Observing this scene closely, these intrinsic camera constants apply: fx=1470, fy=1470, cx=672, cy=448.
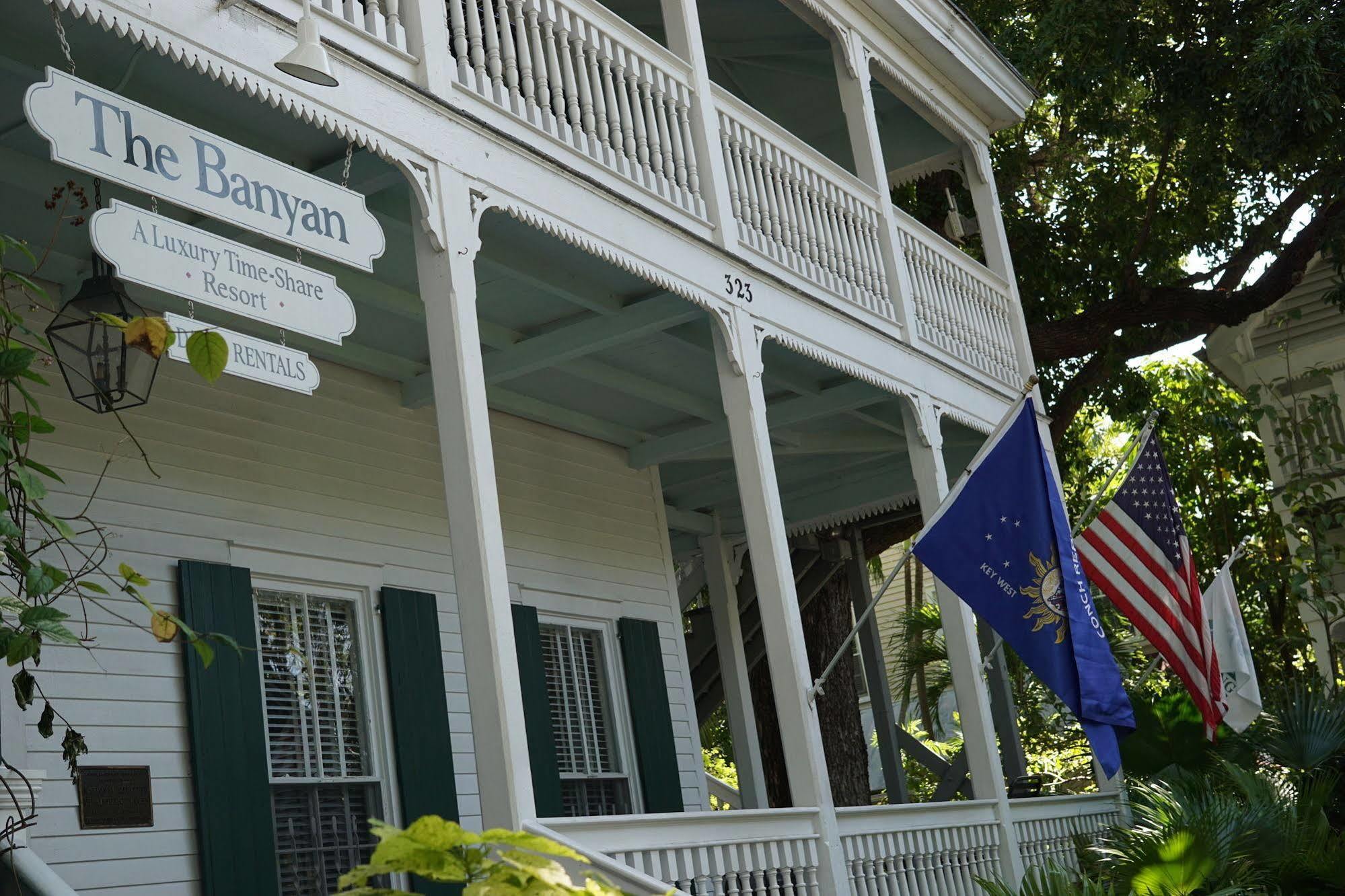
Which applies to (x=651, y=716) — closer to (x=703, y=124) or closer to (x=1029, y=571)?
(x=1029, y=571)

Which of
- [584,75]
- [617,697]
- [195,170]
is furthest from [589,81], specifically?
[617,697]

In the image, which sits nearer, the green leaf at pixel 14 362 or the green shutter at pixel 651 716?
the green leaf at pixel 14 362

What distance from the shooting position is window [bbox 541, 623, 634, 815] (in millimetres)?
10109

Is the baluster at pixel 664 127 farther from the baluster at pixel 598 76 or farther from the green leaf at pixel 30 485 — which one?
the green leaf at pixel 30 485

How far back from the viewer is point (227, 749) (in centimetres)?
730

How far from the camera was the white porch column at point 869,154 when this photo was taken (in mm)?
10359

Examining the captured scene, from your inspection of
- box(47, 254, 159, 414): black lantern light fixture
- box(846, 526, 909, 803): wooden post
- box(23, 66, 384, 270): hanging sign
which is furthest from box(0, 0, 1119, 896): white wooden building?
box(846, 526, 909, 803): wooden post

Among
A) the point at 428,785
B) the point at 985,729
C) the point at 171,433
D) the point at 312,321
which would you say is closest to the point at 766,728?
the point at 985,729

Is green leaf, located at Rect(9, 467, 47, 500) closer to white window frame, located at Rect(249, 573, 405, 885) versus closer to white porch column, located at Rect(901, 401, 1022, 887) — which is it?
white window frame, located at Rect(249, 573, 405, 885)

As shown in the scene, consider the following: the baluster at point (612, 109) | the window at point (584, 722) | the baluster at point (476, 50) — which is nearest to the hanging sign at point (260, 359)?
the baluster at point (476, 50)

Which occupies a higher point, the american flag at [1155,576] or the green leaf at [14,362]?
the green leaf at [14,362]

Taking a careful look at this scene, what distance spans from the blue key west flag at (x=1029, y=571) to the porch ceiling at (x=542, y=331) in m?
1.46

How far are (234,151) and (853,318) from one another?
5.11 metres

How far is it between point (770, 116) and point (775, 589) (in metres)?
6.38
